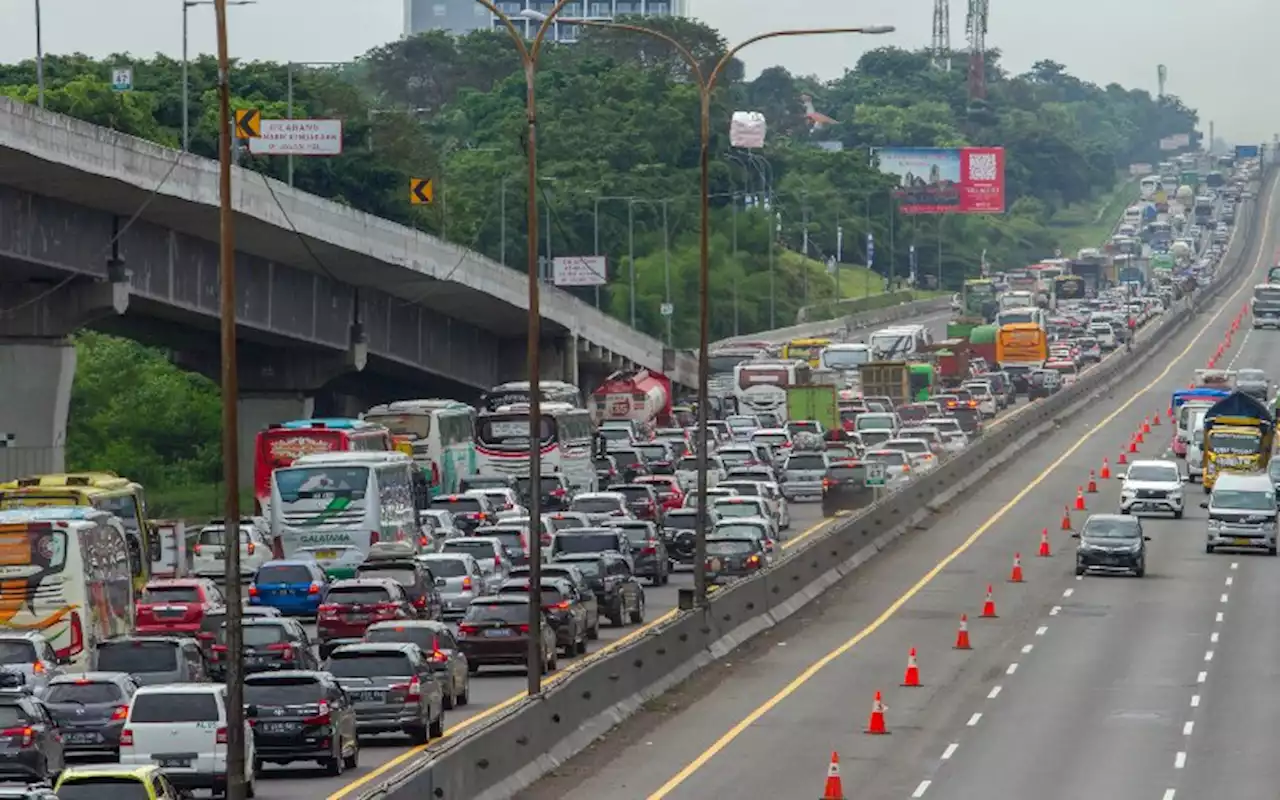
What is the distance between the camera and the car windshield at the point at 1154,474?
80.4 meters

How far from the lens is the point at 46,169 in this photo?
66.2 metres

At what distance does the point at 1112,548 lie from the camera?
2589 inches

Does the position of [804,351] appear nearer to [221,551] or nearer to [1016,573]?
[1016,573]

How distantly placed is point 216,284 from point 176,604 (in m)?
31.6

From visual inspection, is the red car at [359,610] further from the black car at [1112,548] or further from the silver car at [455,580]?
the black car at [1112,548]

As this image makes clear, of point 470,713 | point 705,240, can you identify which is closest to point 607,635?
point 705,240

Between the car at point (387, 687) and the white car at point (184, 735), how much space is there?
485 cm

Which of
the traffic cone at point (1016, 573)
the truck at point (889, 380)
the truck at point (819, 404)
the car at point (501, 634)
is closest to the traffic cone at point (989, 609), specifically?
the traffic cone at point (1016, 573)

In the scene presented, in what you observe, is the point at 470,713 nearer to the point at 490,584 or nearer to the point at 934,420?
the point at 490,584

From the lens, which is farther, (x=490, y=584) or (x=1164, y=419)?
(x=1164, y=419)

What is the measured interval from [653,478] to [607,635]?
25236 millimetres

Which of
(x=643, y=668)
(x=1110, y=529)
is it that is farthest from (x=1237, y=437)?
(x=643, y=668)

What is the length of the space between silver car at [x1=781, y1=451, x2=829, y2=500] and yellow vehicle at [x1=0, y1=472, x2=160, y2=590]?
112ft

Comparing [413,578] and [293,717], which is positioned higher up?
[293,717]
